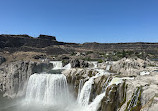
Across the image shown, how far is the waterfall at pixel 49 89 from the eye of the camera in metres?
21.2

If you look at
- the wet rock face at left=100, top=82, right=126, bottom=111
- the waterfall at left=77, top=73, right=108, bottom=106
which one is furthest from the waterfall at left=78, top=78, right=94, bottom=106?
the wet rock face at left=100, top=82, right=126, bottom=111

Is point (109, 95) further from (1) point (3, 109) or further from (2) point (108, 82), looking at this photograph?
(1) point (3, 109)

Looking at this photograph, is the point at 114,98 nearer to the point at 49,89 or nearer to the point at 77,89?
the point at 77,89

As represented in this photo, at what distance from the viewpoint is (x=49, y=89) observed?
2159 cm

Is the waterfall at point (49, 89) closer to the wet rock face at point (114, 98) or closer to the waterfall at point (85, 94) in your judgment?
the waterfall at point (85, 94)

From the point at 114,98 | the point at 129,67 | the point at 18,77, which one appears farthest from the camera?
the point at 18,77

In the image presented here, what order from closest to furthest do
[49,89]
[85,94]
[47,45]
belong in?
1. [85,94]
2. [49,89]
3. [47,45]

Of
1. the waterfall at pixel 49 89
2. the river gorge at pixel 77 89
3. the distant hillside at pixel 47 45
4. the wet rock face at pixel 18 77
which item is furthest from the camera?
the distant hillside at pixel 47 45

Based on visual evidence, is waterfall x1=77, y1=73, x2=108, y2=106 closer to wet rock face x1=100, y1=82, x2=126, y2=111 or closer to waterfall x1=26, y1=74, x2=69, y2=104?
wet rock face x1=100, y1=82, x2=126, y2=111

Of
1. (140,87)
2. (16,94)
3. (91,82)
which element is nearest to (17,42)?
(16,94)

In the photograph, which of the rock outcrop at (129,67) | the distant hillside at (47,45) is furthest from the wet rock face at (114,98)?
the distant hillside at (47,45)

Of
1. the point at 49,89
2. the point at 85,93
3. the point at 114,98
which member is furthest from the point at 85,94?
the point at 49,89

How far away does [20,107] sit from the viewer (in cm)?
2069

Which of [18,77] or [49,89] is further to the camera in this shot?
[18,77]
